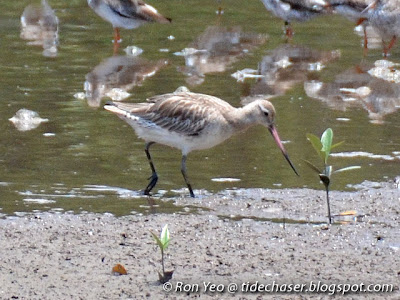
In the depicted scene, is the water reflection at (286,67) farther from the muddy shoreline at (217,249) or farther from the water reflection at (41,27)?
the muddy shoreline at (217,249)

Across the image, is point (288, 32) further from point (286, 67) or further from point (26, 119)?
point (26, 119)

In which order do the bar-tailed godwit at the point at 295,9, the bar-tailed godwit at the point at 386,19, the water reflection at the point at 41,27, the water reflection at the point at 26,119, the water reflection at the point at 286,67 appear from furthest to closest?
1. the bar-tailed godwit at the point at 295,9
2. the bar-tailed godwit at the point at 386,19
3. the water reflection at the point at 41,27
4. the water reflection at the point at 286,67
5. the water reflection at the point at 26,119

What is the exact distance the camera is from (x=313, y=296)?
484cm

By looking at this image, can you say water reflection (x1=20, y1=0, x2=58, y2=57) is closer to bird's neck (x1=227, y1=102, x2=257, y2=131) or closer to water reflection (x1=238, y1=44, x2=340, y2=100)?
water reflection (x1=238, y1=44, x2=340, y2=100)

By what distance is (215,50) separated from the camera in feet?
43.7

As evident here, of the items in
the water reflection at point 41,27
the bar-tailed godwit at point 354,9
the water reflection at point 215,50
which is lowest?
the water reflection at point 41,27

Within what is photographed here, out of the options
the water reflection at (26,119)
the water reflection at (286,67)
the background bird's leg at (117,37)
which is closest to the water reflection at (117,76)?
the water reflection at (26,119)

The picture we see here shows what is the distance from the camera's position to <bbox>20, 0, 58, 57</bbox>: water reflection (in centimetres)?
1310

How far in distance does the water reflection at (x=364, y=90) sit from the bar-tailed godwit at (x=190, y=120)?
2.54 m

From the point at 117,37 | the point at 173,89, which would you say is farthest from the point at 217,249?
the point at 117,37

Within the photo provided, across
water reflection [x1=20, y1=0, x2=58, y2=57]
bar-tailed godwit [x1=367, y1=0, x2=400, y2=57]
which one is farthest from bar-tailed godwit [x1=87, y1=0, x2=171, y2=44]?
bar-tailed godwit [x1=367, y1=0, x2=400, y2=57]

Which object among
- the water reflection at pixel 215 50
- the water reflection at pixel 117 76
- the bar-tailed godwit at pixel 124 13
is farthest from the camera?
the bar-tailed godwit at pixel 124 13

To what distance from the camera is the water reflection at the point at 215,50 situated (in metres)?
11.8

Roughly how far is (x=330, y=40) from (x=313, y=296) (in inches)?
392
